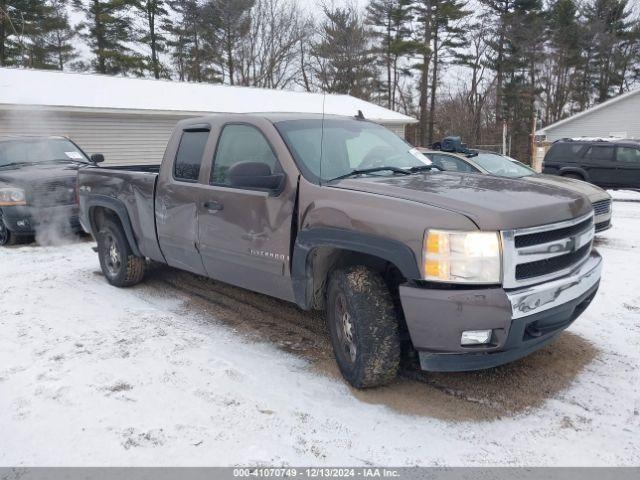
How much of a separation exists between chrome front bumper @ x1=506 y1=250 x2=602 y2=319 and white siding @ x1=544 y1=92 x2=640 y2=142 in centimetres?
3088

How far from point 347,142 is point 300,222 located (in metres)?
1.00

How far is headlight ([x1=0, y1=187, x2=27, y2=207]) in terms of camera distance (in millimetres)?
8430

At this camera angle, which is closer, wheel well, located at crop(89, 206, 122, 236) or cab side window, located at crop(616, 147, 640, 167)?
wheel well, located at crop(89, 206, 122, 236)

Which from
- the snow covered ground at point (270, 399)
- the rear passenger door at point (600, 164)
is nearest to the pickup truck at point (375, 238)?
the snow covered ground at point (270, 399)

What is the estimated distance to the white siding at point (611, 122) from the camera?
97.7 feet

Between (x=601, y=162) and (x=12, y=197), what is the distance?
1369 cm

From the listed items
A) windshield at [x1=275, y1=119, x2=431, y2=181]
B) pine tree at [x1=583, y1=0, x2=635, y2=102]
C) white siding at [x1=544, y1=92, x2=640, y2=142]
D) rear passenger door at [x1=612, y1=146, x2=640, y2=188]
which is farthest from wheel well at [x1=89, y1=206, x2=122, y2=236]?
pine tree at [x1=583, y1=0, x2=635, y2=102]

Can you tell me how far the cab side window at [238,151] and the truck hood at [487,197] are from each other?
76 centimetres

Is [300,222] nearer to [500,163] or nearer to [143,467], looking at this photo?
[143,467]

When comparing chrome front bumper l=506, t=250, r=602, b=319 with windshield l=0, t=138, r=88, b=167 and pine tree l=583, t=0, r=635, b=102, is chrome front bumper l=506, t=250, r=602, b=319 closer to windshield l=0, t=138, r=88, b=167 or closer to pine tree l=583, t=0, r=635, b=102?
windshield l=0, t=138, r=88, b=167

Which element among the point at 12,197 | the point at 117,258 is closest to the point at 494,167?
the point at 117,258

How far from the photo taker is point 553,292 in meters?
3.12

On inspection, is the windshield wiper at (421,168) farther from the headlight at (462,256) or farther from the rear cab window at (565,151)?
the rear cab window at (565,151)

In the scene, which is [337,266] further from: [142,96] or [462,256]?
[142,96]
